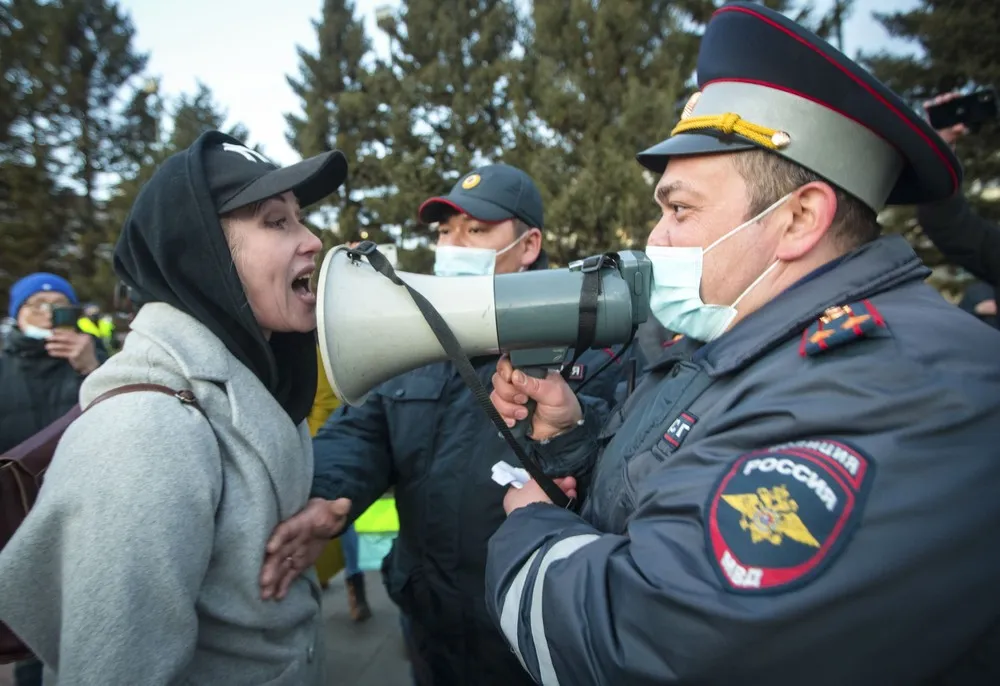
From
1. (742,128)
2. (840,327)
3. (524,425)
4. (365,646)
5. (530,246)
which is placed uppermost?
(742,128)

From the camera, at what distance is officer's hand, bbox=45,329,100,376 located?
139 inches

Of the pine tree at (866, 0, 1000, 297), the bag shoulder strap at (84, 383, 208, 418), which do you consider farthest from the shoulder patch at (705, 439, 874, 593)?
the pine tree at (866, 0, 1000, 297)

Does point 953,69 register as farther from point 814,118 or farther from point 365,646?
point 365,646

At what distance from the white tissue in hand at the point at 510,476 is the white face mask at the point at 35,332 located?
348 cm

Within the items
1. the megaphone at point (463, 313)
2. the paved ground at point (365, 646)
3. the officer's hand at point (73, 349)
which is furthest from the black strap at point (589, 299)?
the officer's hand at point (73, 349)

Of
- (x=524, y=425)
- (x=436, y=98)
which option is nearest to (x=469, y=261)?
(x=524, y=425)

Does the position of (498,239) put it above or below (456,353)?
above

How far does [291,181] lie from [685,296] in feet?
3.39

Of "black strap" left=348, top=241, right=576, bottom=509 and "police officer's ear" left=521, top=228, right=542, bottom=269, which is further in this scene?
"police officer's ear" left=521, top=228, right=542, bottom=269

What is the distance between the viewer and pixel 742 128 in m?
1.27

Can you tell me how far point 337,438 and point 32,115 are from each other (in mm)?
21901

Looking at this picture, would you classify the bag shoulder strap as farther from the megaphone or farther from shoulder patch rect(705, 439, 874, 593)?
shoulder patch rect(705, 439, 874, 593)

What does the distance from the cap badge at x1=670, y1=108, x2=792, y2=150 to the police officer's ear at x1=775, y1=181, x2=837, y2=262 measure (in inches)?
4.6

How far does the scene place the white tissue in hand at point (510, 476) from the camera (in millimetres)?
1532
